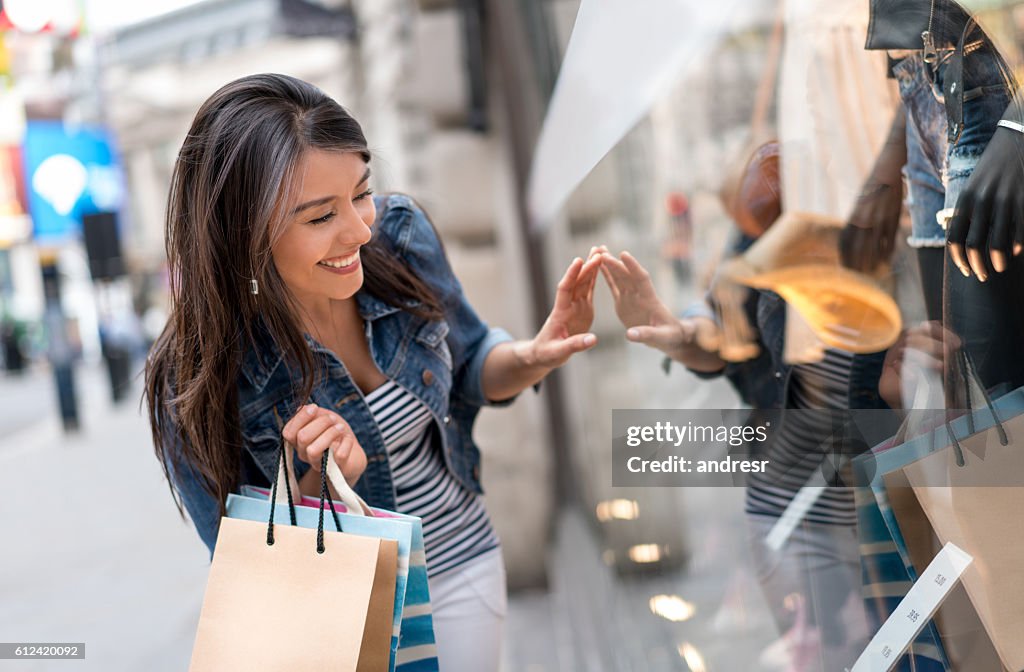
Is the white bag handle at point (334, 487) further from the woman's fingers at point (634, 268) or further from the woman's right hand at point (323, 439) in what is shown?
the woman's fingers at point (634, 268)

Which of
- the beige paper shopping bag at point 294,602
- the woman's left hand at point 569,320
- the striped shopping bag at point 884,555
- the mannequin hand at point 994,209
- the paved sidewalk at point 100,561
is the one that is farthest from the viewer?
the paved sidewalk at point 100,561

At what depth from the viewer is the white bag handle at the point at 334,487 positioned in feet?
4.33

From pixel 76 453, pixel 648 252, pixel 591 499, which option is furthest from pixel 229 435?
pixel 76 453

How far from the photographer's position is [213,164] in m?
1.34

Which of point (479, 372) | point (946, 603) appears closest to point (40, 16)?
point (479, 372)

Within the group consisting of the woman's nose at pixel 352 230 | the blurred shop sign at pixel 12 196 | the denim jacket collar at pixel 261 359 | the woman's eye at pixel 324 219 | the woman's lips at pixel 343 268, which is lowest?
the blurred shop sign at pixel 12 196

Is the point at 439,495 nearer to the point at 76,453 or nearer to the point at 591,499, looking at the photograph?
the point at 591,499

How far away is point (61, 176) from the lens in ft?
34.2

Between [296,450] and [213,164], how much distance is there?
0.43m

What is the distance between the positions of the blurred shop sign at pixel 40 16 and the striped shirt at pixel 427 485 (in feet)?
29.0

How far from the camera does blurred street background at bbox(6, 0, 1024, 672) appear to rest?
6.61ft

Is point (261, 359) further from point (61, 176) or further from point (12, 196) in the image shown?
point (12, 196)

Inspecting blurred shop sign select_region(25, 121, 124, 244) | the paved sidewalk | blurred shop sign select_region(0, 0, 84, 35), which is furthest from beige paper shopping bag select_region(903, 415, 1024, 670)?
blurred shop sign select_region(25, 121, 124, 244)

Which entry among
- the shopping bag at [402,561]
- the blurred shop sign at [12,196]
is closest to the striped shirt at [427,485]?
the shopping bag at [402,561]
